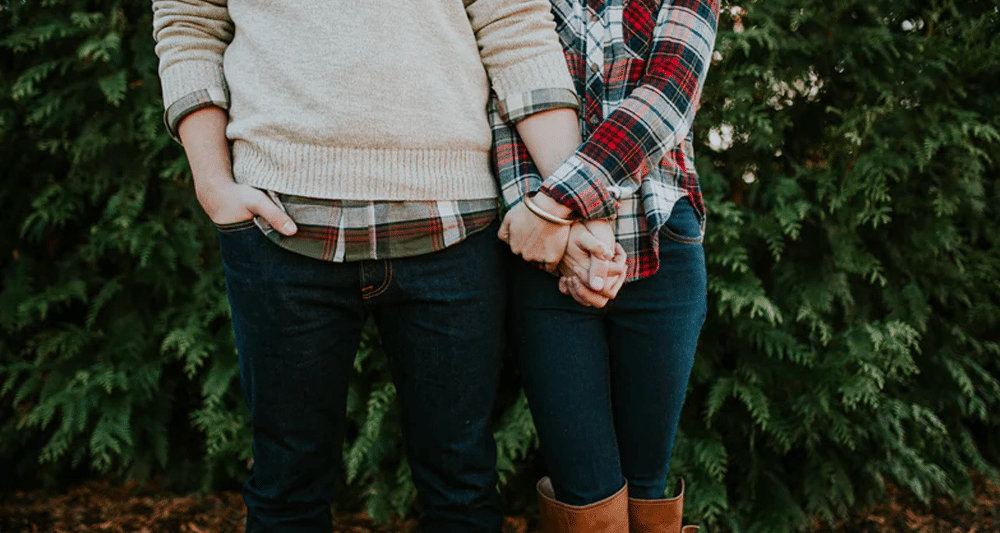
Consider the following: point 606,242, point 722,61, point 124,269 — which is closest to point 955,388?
point 722,61

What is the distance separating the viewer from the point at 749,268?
215cm

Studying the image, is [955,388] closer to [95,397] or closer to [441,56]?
[441,56]

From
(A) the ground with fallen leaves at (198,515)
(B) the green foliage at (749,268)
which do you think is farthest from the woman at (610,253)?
(A) the ground with fallen leaves at (198,515)

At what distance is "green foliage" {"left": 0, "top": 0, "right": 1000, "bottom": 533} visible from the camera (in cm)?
214

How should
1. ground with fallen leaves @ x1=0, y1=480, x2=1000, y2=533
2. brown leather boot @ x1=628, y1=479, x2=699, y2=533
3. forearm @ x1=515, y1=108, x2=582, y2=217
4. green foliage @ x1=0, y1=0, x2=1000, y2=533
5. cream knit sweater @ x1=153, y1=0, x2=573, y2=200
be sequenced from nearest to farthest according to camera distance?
1. cream knit sweater @ x1=153, y1=0, x2=573, y2=200
2. forearm @ x1=515, y1=108, x2=582, y2=217
3. brown leather boot @ x1=628, y1=479, x2=699, y2=533
4. green foliage @ x1=0, y1=0, x2=1000, y2=533
5. ground with fallen leaves @ x1=0, y1=480, x2=1000, y2=533

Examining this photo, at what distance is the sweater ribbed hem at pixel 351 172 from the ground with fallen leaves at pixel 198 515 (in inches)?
64.6

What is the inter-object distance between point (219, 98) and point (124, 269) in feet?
5.06

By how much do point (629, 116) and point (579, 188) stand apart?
0.16 metres

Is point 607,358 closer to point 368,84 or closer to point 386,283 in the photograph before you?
point 386,283

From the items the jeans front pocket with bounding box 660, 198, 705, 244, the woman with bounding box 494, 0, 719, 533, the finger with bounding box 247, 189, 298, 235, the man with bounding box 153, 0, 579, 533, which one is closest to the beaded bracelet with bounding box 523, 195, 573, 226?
the woman with bounding box 494, 0, 719, 533

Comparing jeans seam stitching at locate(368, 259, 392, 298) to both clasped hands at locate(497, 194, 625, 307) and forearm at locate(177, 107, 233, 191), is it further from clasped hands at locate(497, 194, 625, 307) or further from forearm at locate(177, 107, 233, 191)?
forearm at locate(177, 107, 233, 191)

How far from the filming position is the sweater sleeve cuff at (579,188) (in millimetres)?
1179

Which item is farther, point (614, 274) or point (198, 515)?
point (198, 515)

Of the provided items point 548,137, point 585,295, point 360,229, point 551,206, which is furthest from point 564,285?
point 360,229
